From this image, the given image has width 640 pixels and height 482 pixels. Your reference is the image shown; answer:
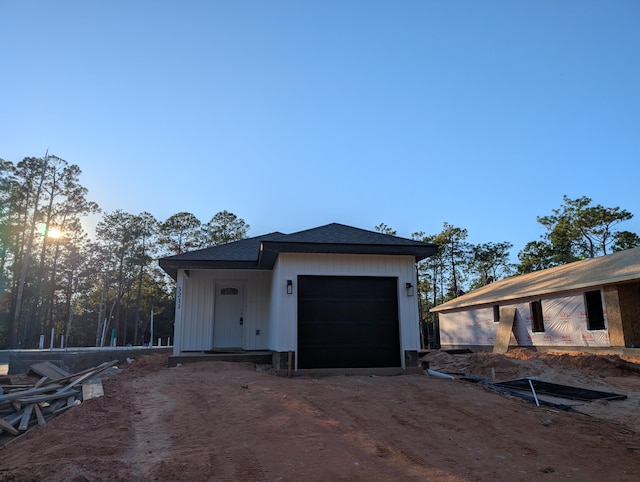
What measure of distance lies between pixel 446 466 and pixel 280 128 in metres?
11.3

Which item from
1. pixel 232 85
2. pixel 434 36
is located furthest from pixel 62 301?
pixel 434 36

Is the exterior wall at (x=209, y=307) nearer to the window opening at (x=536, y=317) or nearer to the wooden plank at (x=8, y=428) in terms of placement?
the wooden plank at (x=8, y=428)

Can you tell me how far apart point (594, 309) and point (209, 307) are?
45.1ft

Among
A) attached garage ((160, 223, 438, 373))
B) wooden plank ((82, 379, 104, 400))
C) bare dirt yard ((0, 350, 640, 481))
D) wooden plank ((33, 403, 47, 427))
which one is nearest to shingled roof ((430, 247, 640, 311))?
bare dirt yard ((0, 350, 640, 481))

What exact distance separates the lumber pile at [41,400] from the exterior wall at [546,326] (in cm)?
1517

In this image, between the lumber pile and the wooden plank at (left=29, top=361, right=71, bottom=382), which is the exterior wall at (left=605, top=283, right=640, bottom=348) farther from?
the wooden plank at (left=29, top=361, right=71, bottom=382)

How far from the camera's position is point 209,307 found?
12266 millimetres

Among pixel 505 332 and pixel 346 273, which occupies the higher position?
pixel 346 273

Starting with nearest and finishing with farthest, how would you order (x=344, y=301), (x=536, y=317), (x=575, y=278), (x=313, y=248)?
(x=313, y=248)
(x=344, y=301)
(x=575, y=278)
(x=536, y=317)

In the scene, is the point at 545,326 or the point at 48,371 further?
the point at 545,326

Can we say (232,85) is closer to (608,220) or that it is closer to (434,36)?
(434,36)

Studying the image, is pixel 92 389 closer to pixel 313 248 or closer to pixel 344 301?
pixel 313 248

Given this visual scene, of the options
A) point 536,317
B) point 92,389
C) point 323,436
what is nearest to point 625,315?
point 536,317

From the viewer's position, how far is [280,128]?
1311cm
